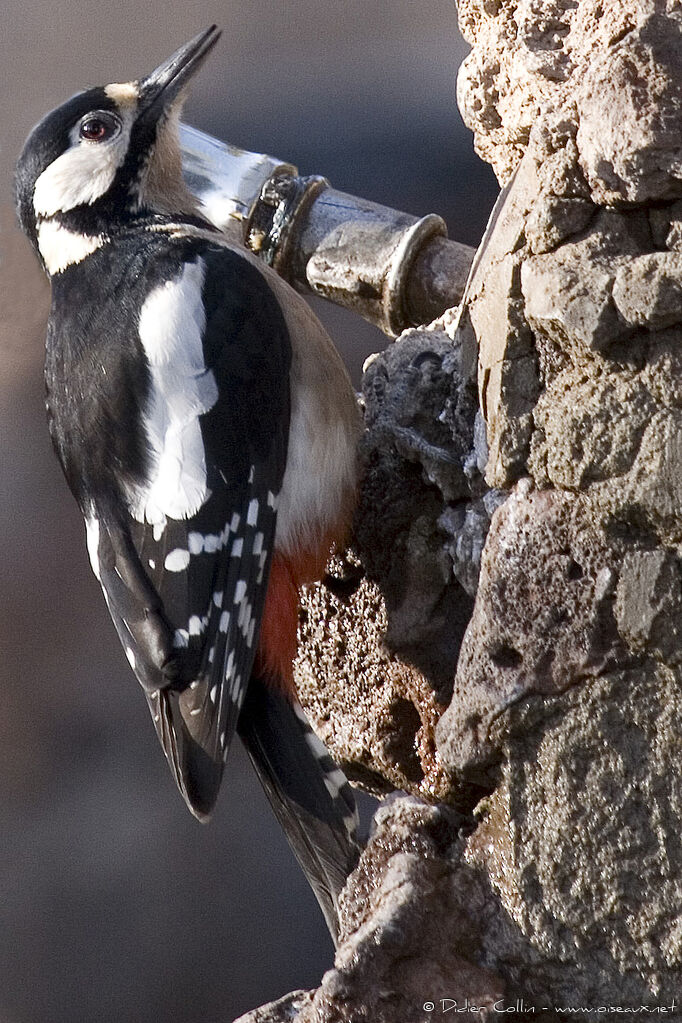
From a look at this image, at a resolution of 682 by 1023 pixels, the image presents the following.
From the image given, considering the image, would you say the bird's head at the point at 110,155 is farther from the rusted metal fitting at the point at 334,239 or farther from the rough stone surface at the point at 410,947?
the rough stone surface at the point at 410,947

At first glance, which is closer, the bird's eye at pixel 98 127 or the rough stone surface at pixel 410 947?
the rough stone surface at pixel 410 947

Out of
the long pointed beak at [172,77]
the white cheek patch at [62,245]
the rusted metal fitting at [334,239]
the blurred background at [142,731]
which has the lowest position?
the blurred background at [142,731]

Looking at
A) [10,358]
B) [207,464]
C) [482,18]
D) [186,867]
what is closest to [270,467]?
[207,464]

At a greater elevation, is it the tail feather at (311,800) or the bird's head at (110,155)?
the bird's head at (110,155)

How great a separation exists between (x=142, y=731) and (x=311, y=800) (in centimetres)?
229

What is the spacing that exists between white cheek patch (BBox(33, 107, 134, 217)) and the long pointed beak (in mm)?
62

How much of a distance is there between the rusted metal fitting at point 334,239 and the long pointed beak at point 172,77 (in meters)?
0.18

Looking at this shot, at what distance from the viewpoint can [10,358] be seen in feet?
11.1

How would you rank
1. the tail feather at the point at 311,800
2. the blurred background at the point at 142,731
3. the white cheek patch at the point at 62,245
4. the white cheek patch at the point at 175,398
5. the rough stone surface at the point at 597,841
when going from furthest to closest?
the blurred background at the point at 142,731, the white cheek patch at the point at 62,245, the white cheek patch at the point at 175,398, the tail feather at the point at 311,800, the rough stone surface at the point at 597,841

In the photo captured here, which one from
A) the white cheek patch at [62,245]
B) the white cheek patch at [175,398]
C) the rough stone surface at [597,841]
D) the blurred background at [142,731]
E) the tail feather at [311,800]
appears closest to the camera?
the rough stone surface at [597,841]

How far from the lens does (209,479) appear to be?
5.55 feet

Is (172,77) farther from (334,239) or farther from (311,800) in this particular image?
(311,800)

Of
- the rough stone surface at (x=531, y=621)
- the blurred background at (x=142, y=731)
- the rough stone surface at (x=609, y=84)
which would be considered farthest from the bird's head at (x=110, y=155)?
the blurred background at (x=142, y=731)

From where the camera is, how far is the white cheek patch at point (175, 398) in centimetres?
170
